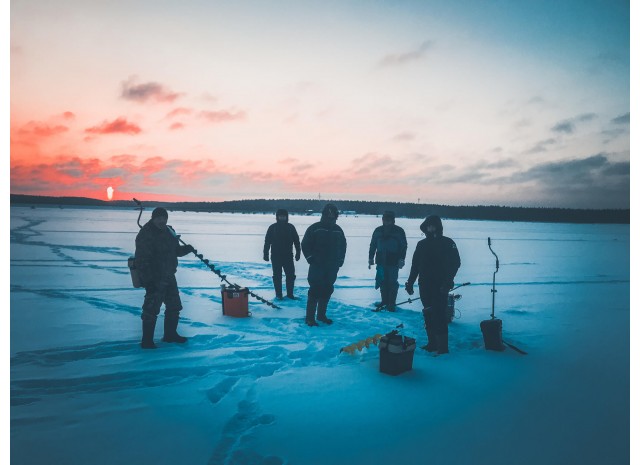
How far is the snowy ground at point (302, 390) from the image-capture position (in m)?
3.28

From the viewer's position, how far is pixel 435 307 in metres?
5.36

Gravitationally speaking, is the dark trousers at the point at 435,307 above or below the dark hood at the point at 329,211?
below

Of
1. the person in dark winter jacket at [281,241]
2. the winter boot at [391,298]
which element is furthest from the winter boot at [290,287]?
the winter boot at [391,298]

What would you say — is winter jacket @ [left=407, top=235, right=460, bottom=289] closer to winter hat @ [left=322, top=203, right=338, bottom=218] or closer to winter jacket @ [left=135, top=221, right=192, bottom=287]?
winter hat @ [left=322, top=203, right=338, bottom=218]

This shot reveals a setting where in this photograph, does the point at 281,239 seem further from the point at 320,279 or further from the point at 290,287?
the point at 320,279

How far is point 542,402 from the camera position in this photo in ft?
13.7

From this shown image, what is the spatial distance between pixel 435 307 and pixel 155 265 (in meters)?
3.88

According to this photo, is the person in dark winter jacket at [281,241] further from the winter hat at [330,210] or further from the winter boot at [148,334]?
the winter boot at [148,334]

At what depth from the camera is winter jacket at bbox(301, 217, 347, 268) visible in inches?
263

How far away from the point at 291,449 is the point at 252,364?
5.95 feet

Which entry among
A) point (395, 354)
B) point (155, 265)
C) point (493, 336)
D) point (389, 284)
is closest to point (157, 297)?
point (155, 265)

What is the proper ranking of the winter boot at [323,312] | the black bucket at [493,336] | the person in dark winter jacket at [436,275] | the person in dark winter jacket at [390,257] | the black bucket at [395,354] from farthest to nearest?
the person in dark winter jacket at [390,257] < the winter boot at [323,312] < the black bucket at [493,336] < the person in dark winter jacket at [436,275] < the black bucket at [395,354]

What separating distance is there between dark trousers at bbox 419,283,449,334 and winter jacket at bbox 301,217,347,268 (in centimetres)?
174

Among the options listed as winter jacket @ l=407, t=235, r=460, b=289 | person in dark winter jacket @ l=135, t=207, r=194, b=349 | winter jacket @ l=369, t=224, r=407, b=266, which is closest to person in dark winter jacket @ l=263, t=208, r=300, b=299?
winter jacket @ l=369, t=224, r=407, b=266
